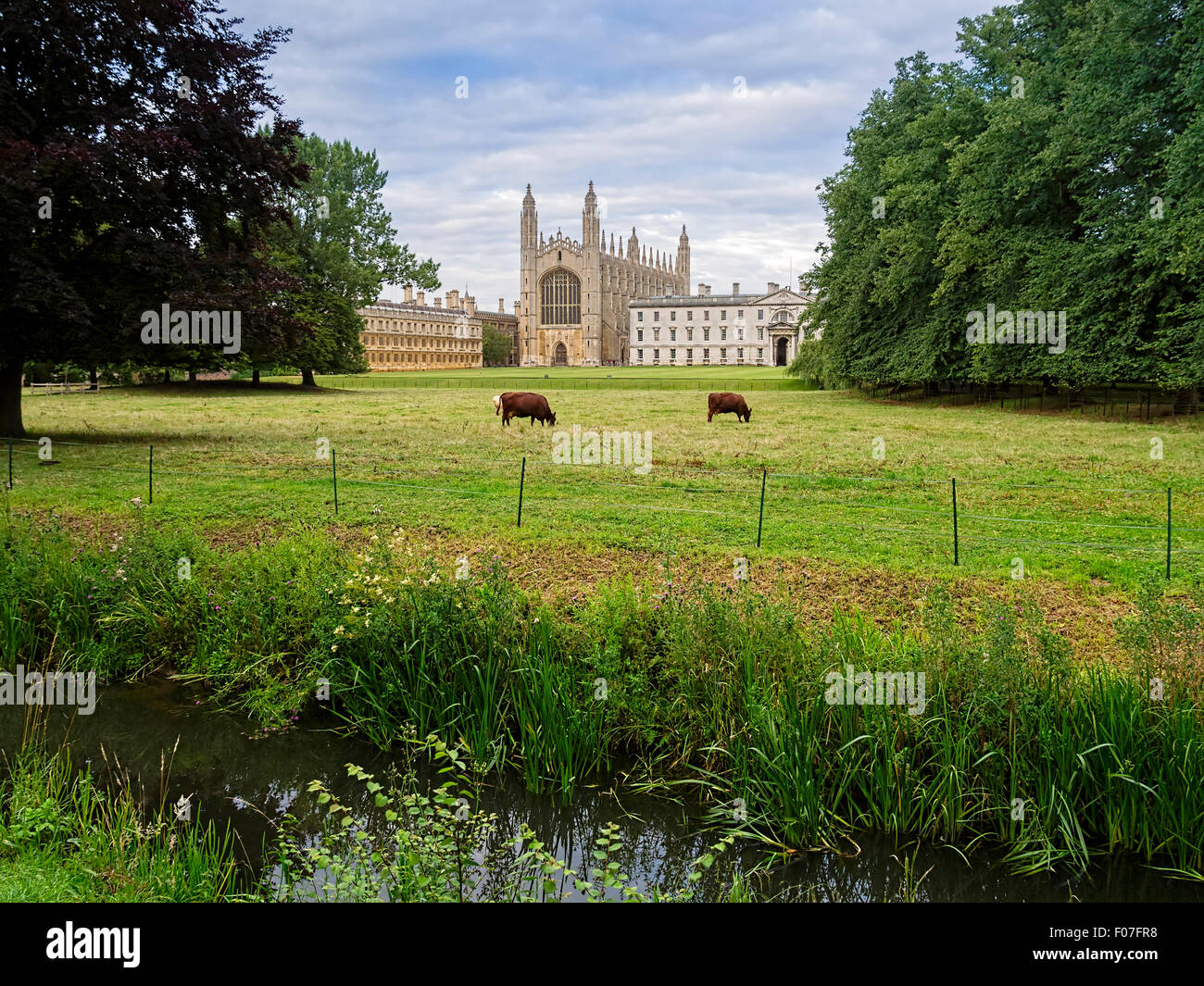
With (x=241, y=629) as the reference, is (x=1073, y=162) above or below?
above

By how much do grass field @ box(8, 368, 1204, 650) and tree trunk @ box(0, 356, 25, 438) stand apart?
649mm

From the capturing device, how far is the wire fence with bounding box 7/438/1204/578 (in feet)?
34.0

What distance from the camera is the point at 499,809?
6020mm

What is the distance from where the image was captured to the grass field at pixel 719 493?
952 centimetres

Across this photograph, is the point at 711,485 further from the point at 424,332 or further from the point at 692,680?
the point at 424,332

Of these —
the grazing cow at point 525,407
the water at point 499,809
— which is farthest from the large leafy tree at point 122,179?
the water at point 499,809

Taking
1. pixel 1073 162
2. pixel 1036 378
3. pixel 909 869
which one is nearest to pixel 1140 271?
pixel 1073 162

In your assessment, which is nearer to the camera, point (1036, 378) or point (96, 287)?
point (96, 287)

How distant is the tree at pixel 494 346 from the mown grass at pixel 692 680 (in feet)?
376

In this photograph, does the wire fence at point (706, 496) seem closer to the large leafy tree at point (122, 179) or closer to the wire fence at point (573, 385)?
the large leafy tree at point (122, 179)

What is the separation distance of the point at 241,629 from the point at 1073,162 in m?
25.8

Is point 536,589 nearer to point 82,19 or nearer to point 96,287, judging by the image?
point 96,287

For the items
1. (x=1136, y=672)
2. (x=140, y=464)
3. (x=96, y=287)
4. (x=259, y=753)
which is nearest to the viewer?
(x=1136, y=672)
